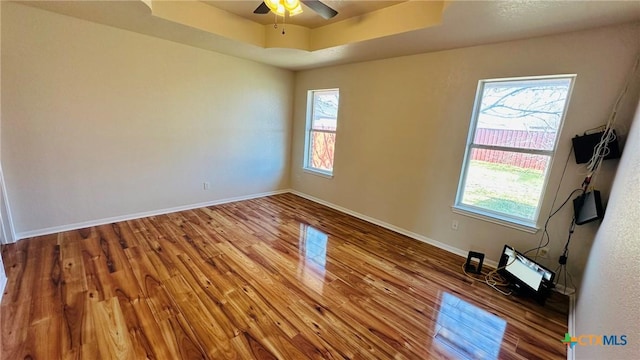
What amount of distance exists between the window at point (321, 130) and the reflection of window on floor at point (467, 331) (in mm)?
3010

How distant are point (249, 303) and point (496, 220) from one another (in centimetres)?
274

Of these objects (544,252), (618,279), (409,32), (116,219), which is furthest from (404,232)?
(116,219)

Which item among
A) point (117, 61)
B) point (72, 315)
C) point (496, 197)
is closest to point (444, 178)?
point (496, 197)

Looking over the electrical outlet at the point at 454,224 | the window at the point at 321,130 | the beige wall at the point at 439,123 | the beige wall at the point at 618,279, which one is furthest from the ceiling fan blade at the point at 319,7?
the electrical outlet at the point at 454,224

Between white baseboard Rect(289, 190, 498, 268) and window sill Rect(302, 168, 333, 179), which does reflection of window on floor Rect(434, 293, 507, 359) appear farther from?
window sill Rect(302, 168, 333, 179)

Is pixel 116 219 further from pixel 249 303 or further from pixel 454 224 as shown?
pixel 454 224

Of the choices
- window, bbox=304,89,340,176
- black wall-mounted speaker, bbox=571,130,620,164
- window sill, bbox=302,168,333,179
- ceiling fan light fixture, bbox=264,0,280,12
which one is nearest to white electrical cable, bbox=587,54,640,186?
black wall-mounted speaker, bbox=571,130,620,164

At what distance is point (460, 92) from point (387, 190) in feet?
5.23

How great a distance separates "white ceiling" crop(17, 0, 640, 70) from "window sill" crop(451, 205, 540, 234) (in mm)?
1871

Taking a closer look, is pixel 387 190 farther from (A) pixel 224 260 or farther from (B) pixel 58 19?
(B) pixel 58 19

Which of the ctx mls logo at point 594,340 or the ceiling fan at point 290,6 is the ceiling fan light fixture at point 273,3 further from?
the ctx mls logo at point 594,340

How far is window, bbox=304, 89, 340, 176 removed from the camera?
4648 millimetres

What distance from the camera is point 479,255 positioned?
271 centimetres

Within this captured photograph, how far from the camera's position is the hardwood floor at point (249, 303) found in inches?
66.1
